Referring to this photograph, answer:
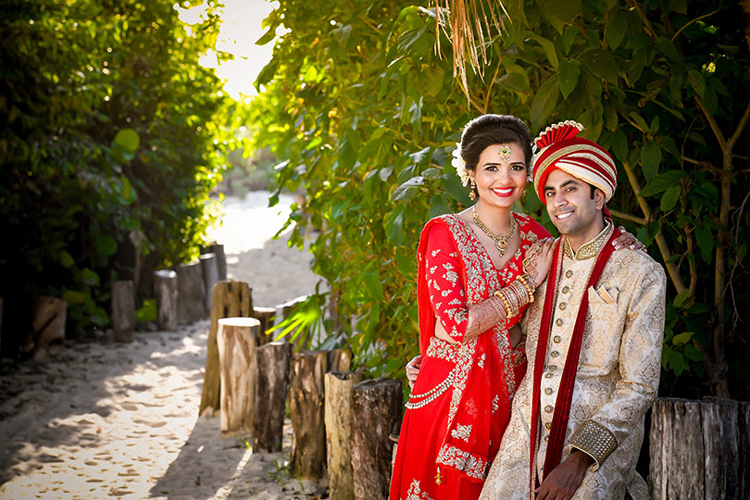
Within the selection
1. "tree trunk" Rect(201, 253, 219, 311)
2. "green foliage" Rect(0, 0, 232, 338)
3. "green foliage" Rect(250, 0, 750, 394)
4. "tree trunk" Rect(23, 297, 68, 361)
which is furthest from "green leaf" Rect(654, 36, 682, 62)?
"tree trunk" Rect(201, 253, 219, 311)

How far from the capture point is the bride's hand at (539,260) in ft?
6.87

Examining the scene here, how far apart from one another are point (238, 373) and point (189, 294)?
4.07 meters

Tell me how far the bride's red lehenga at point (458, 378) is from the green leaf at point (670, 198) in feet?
1.42

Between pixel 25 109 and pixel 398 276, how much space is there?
14.9 ft

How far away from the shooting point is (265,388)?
447 centimetres

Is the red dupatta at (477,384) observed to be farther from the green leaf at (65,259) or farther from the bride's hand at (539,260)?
the green leaf at (65,259)

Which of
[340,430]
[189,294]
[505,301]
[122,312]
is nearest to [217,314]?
[340,430]

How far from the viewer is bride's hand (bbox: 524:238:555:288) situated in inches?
82.4

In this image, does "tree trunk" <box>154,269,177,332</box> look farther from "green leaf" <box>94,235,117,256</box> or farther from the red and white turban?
the red and white turban

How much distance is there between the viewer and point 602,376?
1923 millimetres

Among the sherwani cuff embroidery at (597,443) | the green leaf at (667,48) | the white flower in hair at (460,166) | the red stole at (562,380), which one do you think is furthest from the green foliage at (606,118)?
the sherwani cuff embroidery at (597,443)

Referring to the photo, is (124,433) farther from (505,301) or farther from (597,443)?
(597,443)

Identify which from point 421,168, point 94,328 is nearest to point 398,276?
point 421,168

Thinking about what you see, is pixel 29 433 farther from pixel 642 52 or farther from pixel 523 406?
pixel 642 52
